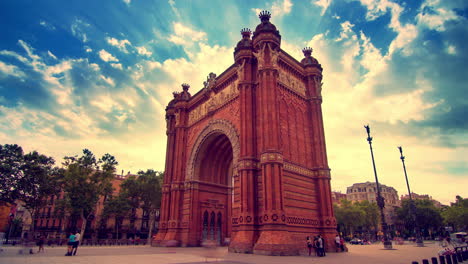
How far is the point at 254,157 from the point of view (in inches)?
782

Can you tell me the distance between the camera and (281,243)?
15938 millimetres

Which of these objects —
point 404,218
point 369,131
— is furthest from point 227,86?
point 404,218

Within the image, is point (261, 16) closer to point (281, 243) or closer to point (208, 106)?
point (208, 106)

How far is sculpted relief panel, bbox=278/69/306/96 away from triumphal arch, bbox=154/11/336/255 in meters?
0.11

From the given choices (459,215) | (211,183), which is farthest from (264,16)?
(459,215)

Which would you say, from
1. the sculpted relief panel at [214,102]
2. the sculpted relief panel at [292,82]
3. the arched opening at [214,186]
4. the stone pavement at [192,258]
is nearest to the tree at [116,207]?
the sculpted relief panel at [214,102]

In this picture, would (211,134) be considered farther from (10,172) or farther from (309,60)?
(10,172)

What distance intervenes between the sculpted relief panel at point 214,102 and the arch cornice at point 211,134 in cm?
178

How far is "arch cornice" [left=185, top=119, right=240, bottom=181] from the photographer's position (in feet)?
72.9

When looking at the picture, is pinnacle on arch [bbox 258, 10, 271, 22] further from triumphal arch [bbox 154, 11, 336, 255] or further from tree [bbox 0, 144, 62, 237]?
tree [bbox 0, 144, 62, 237]

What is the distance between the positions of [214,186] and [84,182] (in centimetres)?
Result: 1882

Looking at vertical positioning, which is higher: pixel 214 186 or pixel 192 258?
pixel 214 186

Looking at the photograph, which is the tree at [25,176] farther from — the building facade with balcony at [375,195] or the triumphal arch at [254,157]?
the building facade with balcony at [375,195]

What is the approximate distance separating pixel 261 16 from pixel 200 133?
12.6 metres
